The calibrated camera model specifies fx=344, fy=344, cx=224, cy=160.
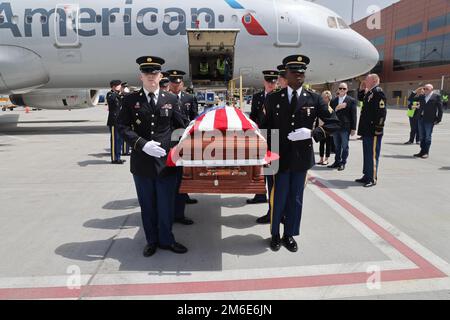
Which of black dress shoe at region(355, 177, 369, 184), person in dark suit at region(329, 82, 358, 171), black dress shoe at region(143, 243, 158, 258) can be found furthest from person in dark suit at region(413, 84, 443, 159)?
black dress shoe at region(143, 243, 158, 258)

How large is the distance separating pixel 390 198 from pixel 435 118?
448cm

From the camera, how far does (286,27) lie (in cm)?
1112

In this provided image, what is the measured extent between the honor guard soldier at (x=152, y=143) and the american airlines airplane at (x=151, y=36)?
7.96 m

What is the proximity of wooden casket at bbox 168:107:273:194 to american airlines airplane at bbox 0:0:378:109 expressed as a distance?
8.05 meters

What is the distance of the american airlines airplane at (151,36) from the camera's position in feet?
35.9

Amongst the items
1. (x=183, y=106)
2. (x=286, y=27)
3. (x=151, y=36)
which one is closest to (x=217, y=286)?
(x=183, y=106)

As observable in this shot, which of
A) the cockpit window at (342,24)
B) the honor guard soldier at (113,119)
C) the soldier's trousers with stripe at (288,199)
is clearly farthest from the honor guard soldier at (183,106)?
the cockpit window at (342,24)

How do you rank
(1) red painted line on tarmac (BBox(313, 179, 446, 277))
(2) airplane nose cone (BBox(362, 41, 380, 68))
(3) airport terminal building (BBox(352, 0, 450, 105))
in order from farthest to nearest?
(3) airport terminal building (BBox(352, 0, 450, 105)) → (2) airplane nose cone (BBox(362, 41, 380, 68)) → (1) red painted line on tarmac (BBox(313, 179, 446, 277))

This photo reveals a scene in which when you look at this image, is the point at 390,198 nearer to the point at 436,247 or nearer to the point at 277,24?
the point at 436,247

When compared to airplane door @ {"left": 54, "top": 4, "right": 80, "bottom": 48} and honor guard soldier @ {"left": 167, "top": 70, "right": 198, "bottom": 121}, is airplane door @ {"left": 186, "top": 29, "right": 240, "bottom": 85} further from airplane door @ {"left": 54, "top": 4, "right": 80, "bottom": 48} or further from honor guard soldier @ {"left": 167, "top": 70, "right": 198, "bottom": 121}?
honor guard soldier @ {"left": 167, "top": 70, "right": 198, "bottom": 121}

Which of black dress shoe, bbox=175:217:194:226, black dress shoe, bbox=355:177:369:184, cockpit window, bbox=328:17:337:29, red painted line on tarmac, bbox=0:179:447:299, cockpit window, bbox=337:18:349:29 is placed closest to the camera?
red painted line on tarmac, bbox=0:179:447:299

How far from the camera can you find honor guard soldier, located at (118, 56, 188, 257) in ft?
10.2

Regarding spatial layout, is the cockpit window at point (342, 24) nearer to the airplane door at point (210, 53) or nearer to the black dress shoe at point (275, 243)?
the airplane door at point (210, 53)
